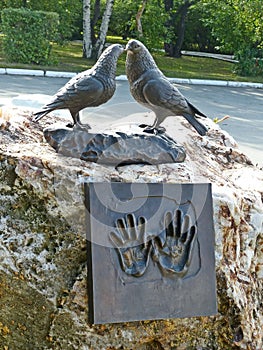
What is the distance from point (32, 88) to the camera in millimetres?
10820

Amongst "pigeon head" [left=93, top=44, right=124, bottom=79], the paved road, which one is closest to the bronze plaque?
"pigeon head" [left=93, top=44, right=124, bottom=79]

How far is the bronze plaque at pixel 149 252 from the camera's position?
9.45 feet

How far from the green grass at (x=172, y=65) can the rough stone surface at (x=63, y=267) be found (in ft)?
34.1

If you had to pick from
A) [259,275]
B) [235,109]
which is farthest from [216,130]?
[235,109]

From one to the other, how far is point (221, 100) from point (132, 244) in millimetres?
9050

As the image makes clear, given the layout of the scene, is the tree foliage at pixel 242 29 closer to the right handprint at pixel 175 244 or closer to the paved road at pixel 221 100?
the paved road at pixel 221 100

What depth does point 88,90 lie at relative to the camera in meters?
3.15

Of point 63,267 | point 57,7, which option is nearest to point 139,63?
point 63,267

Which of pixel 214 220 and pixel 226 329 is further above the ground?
pixel 214 220

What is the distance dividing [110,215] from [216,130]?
141 cm

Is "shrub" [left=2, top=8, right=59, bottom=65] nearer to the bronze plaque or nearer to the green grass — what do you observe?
the green grass

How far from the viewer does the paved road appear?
8.20m

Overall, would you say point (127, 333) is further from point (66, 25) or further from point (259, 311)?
point (66, 25)

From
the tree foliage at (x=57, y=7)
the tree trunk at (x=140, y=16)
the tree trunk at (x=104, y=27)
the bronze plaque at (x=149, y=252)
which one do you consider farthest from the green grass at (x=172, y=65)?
the bronze plaque at (x=149, y=252)
